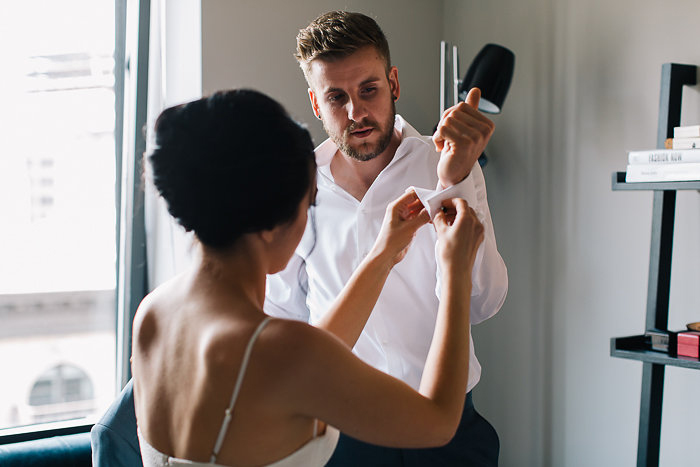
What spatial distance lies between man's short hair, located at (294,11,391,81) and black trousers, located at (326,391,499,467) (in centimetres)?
86

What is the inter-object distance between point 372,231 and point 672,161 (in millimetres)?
783

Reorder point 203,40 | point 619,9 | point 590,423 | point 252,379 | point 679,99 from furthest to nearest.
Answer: point 203,40
point 590,423
point 619,9
point 679,99
point 252,379

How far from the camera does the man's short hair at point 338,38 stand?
1719 mm

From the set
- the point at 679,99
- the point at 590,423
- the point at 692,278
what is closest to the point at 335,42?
the point at 679,99

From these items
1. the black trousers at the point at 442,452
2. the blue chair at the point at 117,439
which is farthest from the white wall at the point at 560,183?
the blue chair at the point at 117,439

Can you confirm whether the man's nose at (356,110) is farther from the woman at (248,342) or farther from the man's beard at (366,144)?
the woman at (248,342)

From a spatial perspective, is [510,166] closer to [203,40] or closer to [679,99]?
[679,99]

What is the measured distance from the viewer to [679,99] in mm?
1925

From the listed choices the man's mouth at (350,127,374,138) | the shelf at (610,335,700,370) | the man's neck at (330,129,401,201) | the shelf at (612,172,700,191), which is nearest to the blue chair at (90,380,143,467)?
the man's neck at (330,129,401,201)

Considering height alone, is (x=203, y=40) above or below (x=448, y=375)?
above

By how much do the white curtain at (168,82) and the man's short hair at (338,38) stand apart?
928mm

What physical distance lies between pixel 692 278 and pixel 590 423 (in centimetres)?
64

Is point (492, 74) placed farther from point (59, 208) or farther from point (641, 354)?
point (59, 208)

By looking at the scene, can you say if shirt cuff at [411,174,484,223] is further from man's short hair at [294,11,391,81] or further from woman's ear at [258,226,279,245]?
man's short hair at [294,11,391,81]
